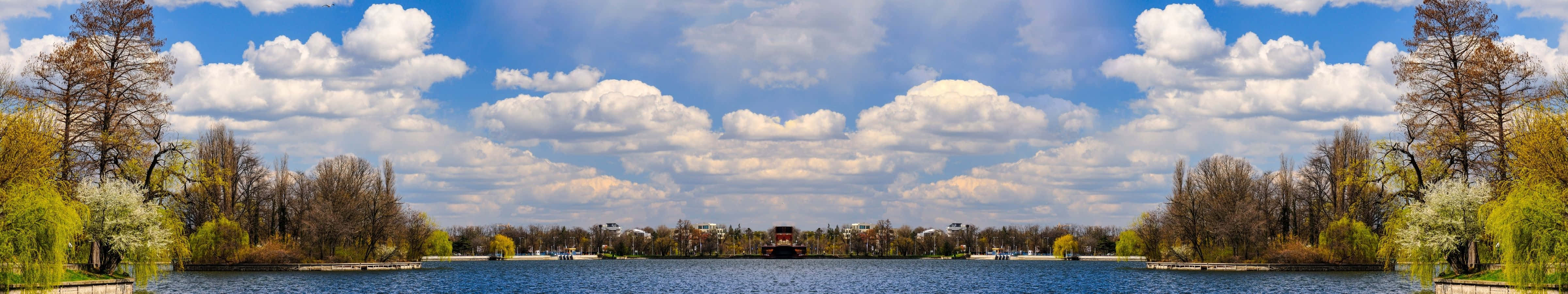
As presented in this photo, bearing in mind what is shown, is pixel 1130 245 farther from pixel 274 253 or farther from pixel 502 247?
pixel 502 247

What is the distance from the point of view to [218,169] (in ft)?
226

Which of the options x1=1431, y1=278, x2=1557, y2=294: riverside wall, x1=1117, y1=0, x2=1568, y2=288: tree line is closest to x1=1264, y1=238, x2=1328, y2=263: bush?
x1=1117, y1=0, x2=1568, y2=288: tree line

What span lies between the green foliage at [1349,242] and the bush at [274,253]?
81.9 metres

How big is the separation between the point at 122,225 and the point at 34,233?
9898mm

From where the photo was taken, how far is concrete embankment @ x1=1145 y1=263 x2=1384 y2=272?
287ft

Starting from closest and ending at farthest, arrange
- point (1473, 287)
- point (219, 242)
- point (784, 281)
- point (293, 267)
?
point (1473, 287), point (219, 242), point (293, 267), point (784, 281)

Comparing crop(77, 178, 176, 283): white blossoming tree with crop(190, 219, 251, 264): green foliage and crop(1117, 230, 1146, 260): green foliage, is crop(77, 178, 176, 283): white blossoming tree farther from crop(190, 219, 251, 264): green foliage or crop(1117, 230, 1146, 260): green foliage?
crop(1117, 230, 1146, 260): green foliage

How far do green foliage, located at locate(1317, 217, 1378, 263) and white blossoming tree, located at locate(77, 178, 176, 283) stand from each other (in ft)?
259

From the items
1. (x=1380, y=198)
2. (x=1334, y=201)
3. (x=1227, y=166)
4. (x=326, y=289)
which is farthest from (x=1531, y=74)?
(x=326, y=289)

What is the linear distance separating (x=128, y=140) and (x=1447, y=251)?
60.1 meters

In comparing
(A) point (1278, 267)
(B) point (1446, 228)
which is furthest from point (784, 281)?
(B) point (1446, 228)

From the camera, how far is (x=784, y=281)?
90.3 m

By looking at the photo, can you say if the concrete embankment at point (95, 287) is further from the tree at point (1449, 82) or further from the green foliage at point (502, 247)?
the green foliage at point (502, 247)

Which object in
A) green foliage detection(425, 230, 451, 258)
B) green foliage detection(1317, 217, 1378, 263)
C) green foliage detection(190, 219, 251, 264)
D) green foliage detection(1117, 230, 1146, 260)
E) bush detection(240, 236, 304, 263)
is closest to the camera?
green foliage detection(190, 219, 251, 264)
